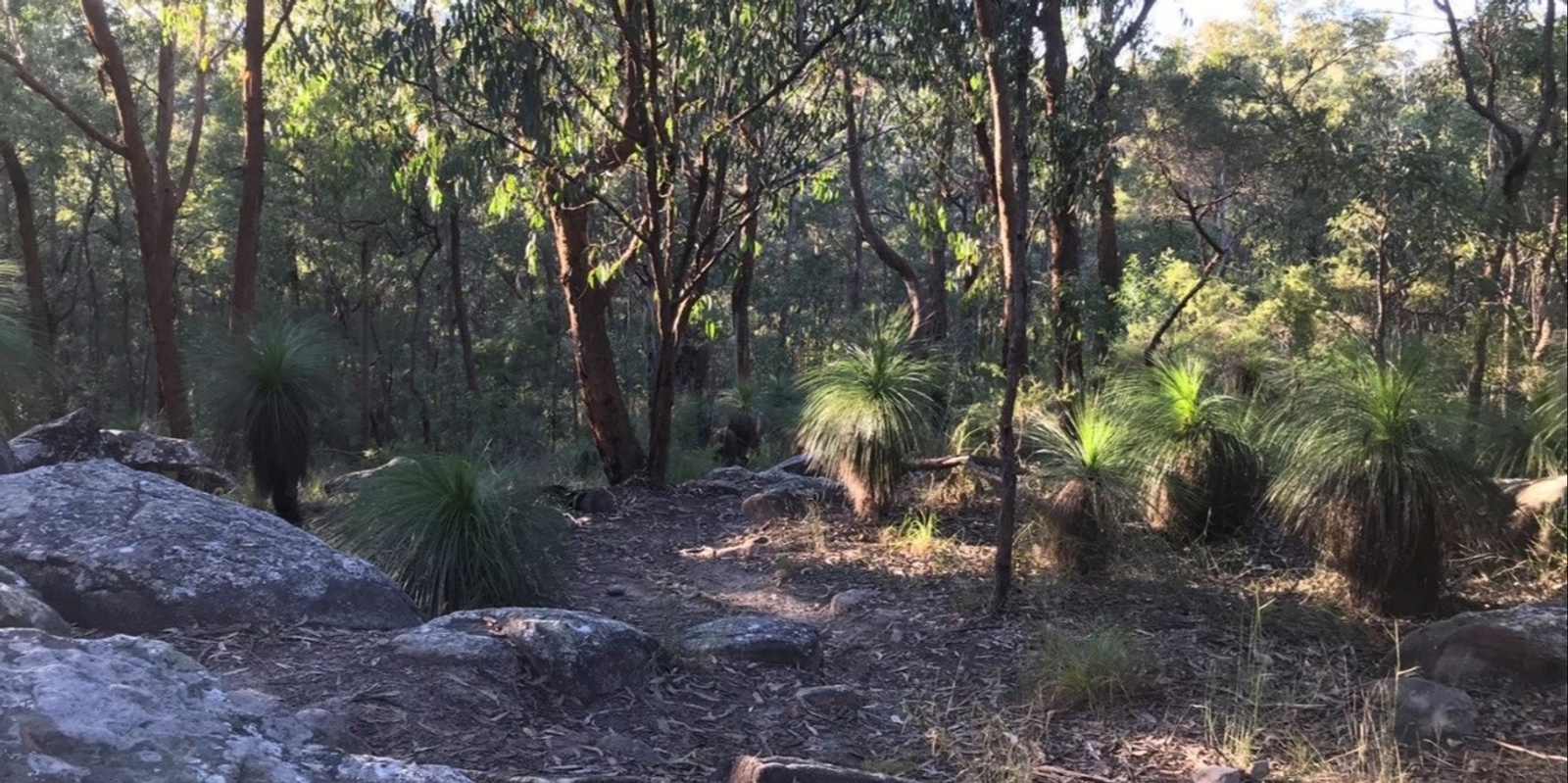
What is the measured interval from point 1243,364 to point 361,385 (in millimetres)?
19047

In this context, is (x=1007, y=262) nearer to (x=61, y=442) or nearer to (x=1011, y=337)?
(x=1011, y=337)

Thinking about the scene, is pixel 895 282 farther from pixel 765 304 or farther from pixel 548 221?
pixel 548 221

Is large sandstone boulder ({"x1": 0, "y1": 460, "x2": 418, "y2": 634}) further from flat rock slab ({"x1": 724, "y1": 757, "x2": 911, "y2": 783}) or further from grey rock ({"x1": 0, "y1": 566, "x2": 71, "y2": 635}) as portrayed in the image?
flat rock slab ({"x1": 724, "y1": 757, "x2": 911, "y2": 783})

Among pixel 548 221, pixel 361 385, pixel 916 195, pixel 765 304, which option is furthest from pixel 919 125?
pixel 765 304

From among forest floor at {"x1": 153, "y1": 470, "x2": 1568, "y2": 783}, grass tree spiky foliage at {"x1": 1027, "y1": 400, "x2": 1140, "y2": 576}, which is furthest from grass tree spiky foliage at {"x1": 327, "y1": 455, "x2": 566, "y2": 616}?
grass tree spiky foliage at {"x1": 1027, "y1": 400, "x2": 1140, "y2": 576}

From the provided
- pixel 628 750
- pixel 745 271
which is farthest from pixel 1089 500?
pixel 745 271

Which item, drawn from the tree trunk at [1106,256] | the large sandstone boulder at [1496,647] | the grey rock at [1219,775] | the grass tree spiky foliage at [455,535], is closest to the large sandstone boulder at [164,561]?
the grass tree spiky foliage at [455,535]

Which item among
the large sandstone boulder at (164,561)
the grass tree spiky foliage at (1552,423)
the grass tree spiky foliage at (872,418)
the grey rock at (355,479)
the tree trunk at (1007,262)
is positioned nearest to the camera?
the grass tree spiky foliage at (1552,423)

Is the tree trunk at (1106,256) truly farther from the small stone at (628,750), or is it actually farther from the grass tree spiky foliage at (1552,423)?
the small stone at (628,750)

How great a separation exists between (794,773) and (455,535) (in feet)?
10.5

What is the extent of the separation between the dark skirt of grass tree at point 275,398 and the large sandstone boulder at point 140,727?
581 centimetres

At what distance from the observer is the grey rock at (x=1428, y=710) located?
4430 mm

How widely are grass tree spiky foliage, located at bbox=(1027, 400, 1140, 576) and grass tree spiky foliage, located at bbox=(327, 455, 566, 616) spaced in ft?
9.88

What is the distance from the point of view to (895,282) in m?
32.8
